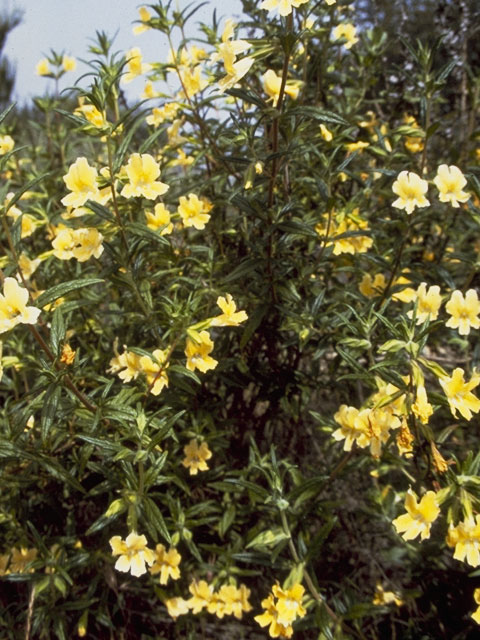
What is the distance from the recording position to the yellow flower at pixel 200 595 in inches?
82.7

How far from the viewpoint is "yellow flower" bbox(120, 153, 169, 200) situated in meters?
1.63

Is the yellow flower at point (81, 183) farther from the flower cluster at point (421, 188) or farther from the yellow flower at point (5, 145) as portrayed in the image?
the flower cluster at point (421, 188)

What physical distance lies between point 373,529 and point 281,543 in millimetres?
949

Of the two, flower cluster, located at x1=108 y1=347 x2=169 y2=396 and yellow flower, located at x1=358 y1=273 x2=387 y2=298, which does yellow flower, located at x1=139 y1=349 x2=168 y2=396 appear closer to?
flower cluster, located at x1=108 y1=347 x2=169 y2=396

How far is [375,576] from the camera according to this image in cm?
263

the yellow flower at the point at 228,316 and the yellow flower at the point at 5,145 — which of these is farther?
the yellow flower at the point at 5,145

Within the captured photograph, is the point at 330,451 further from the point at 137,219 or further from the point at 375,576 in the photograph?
the point at 137,219

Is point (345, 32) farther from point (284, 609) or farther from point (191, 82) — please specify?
point (284, 609)

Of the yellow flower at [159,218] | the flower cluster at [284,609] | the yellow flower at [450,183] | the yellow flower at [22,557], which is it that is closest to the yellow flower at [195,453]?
the flower cluster at [284,609]

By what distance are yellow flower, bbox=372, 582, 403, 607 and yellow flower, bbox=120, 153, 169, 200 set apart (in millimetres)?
1767

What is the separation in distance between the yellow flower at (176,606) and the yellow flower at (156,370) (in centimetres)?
89

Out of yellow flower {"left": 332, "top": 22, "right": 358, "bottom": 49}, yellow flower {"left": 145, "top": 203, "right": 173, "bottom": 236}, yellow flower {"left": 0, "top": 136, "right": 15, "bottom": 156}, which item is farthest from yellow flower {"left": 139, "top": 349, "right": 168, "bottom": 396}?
yellow flower {"left": 332, "top": 22, "right": 358, "bottom": 49}

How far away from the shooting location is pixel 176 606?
2.17 m

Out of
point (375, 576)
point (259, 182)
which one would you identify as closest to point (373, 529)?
point (375, 576)
